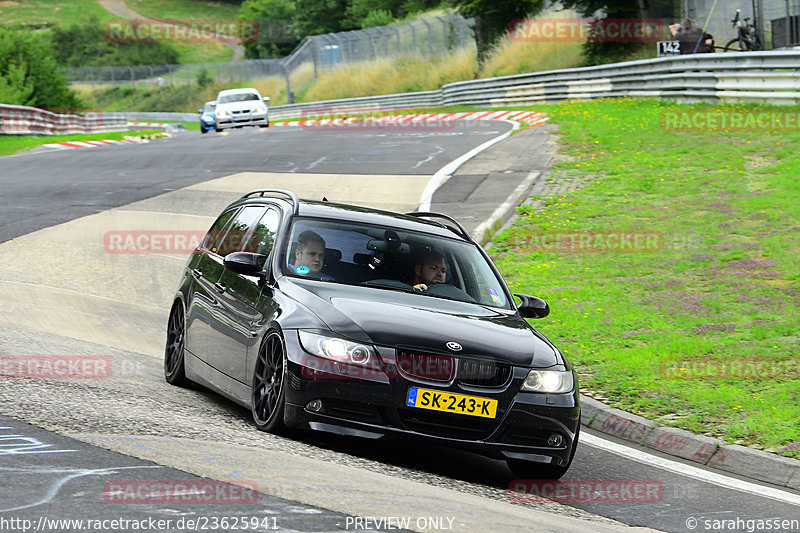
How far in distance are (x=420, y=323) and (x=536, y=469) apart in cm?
113

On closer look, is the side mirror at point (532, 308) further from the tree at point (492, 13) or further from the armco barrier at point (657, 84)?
the tree at point (492, 13)

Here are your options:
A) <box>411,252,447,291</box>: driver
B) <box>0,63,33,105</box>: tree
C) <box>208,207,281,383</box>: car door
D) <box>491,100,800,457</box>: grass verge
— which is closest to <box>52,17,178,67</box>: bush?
<box>0,63,33,105</box>: tree

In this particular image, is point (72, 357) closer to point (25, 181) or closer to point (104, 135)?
point (25, 181)

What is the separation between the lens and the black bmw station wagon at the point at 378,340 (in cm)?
628

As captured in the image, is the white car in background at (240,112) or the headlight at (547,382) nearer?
the headlight at (547,382)

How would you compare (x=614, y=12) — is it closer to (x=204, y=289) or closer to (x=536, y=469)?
(x=204, y=289)

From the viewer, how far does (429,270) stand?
25.3ft

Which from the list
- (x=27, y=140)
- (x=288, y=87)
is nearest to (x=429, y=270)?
(x=27, y=140)

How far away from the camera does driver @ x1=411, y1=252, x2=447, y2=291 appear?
765cm

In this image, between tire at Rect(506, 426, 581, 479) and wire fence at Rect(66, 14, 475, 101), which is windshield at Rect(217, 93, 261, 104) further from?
tire at Rect(506, 426, 581, 479)

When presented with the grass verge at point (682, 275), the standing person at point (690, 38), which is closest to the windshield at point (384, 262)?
the grass verge at point (682, 275)

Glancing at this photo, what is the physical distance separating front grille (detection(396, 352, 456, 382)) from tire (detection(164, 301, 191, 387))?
272cm

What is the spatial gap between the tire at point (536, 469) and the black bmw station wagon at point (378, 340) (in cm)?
1

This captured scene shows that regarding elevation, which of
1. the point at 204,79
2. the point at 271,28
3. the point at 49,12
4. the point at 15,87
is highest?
the point at 49,12
